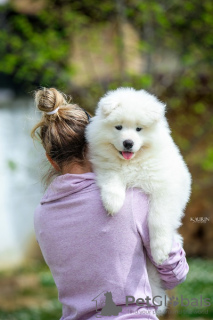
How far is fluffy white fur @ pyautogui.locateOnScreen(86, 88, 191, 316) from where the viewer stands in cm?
225

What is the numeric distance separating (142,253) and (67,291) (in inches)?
14.6

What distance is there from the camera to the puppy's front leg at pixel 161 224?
2.03m

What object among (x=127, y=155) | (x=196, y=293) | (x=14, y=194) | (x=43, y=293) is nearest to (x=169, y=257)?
(x=127, y=155)

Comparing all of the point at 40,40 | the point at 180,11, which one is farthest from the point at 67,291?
the point at 180,11

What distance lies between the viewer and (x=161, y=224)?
2.13 m

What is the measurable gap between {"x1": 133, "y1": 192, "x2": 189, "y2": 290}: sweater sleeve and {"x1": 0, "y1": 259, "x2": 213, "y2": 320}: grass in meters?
3.43

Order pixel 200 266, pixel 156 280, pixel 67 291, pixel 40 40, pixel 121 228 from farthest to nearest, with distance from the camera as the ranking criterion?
pixel 200 266 < pixel 40 40 < pixel 156 280 < pixel 67 291 < pixel 121 228

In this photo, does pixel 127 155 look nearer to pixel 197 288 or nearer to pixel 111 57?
pixel 111 57

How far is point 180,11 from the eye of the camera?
220 inches

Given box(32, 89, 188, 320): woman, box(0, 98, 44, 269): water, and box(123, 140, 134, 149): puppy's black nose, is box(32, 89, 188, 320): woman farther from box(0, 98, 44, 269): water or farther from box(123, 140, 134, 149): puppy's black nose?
box(0, 98, 44, 269): water

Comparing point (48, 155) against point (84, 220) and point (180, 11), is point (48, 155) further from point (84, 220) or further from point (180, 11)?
point (180, 11)

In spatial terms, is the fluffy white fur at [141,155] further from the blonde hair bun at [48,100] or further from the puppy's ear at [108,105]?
the blonde hair bun at [48,100]

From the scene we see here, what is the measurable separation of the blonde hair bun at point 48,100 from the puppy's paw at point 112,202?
1.67ft

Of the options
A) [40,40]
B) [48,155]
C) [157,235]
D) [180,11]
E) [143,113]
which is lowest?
[157,235]
